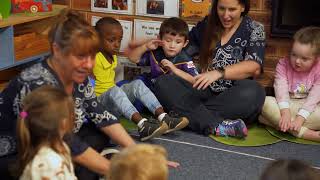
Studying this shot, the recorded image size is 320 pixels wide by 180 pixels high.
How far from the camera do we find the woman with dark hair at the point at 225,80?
237cm

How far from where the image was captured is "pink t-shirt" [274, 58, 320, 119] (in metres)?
2.36

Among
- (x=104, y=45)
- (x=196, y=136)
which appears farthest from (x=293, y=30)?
(x=104, y=45)

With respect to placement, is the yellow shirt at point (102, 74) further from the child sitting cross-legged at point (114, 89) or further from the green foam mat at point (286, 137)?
the green foam mat at point (286, 137)

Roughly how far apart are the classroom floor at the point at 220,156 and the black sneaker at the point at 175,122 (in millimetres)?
63

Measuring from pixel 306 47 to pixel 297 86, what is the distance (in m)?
0.20

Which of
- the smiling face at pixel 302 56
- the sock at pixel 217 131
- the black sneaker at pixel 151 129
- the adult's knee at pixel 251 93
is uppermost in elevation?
the smiling face at pixel 302 56

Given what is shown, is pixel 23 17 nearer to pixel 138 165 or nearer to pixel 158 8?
pixel 158 8

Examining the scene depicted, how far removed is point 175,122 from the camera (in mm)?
2270

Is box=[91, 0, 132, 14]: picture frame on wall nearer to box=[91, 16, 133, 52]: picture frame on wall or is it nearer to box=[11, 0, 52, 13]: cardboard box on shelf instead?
box=[91, 16, 133, 52]: picture frame on wall

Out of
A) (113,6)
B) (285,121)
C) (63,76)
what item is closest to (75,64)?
(63,76)

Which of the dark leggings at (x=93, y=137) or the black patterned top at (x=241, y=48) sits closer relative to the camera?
the dark leggings at (x=93, y=137)

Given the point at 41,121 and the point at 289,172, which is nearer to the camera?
the point at 289,172

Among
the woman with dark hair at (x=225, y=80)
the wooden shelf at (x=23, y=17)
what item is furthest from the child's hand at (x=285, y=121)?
the wooden shelf at (x=23, y=17)

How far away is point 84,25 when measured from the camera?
153cm
